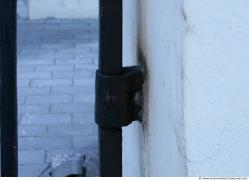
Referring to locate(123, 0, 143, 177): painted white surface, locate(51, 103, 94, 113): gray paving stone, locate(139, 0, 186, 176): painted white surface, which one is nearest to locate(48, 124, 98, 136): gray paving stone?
locate(51, 103, 94, 113): gray paving stone

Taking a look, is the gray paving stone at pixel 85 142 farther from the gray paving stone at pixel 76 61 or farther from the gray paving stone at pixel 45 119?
the gray paving stone at pixel 76 61

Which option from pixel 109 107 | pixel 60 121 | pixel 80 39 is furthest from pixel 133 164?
pixel 80 39

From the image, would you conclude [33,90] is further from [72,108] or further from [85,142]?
[85,142]

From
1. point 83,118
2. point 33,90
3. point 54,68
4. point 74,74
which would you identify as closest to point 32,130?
Result: point 83,118

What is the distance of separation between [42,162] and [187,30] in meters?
3.67

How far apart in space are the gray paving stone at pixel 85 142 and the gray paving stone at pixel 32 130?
317 mm

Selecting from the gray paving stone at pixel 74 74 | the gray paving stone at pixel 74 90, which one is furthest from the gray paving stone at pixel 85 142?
the gray paving stone at pixel 74 74

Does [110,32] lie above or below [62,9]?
below

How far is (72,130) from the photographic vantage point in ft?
17.6

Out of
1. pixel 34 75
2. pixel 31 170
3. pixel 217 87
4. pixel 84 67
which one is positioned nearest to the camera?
pixel 217 87

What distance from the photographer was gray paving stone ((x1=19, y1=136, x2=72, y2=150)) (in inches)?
198

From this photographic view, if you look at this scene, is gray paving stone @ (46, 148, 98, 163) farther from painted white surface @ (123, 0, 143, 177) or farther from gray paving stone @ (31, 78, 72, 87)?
painted white surface @ (123, 0, 143, 177)

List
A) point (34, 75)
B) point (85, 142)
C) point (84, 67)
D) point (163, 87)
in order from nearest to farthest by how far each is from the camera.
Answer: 1. point (163, 87)
2. point (85, 142)
3. point (34, 75)
4. point (84, 67)

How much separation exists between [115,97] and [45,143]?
3731mm
